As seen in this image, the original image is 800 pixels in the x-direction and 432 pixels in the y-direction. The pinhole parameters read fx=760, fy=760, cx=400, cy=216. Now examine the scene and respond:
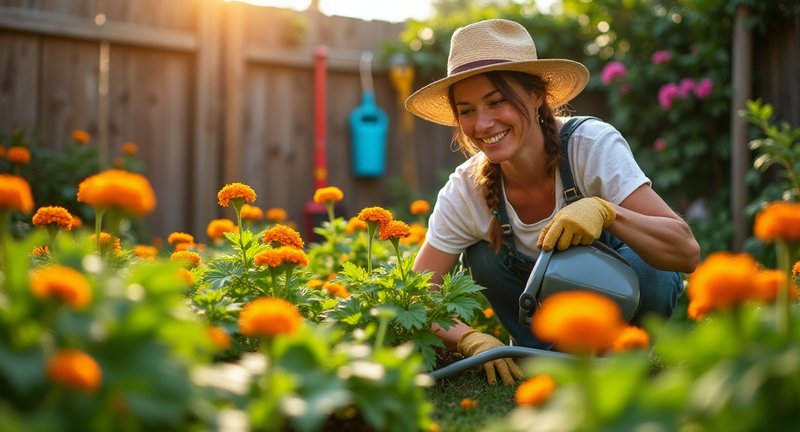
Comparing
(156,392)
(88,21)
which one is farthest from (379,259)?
(88,21)

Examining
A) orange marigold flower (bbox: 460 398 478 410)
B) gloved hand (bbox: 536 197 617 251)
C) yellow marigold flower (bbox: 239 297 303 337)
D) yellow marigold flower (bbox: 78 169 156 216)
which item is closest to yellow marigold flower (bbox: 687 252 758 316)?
yellow marigold flower (bbox: 239 297 303 337)

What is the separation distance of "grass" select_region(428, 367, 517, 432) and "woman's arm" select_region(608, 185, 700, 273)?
1.83ft

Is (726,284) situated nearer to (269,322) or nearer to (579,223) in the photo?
(269,322)

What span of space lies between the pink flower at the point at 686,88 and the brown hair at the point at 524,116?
9.40 feet

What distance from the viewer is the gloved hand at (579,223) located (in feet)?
6.68

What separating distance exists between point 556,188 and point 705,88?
292 centimetres

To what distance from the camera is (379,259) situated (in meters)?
2.72

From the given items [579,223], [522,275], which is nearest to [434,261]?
[522,275]

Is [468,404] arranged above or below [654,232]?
below

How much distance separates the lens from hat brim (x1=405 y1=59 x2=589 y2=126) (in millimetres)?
2346

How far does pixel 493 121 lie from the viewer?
→ 7.62 feet

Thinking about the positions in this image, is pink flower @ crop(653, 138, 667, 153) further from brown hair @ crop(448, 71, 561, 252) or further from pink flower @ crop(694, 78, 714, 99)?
brown hair @ crop(448, 71, 561, 252)

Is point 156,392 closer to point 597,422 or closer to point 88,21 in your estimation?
point 597,422

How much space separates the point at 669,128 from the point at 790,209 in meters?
4.74
